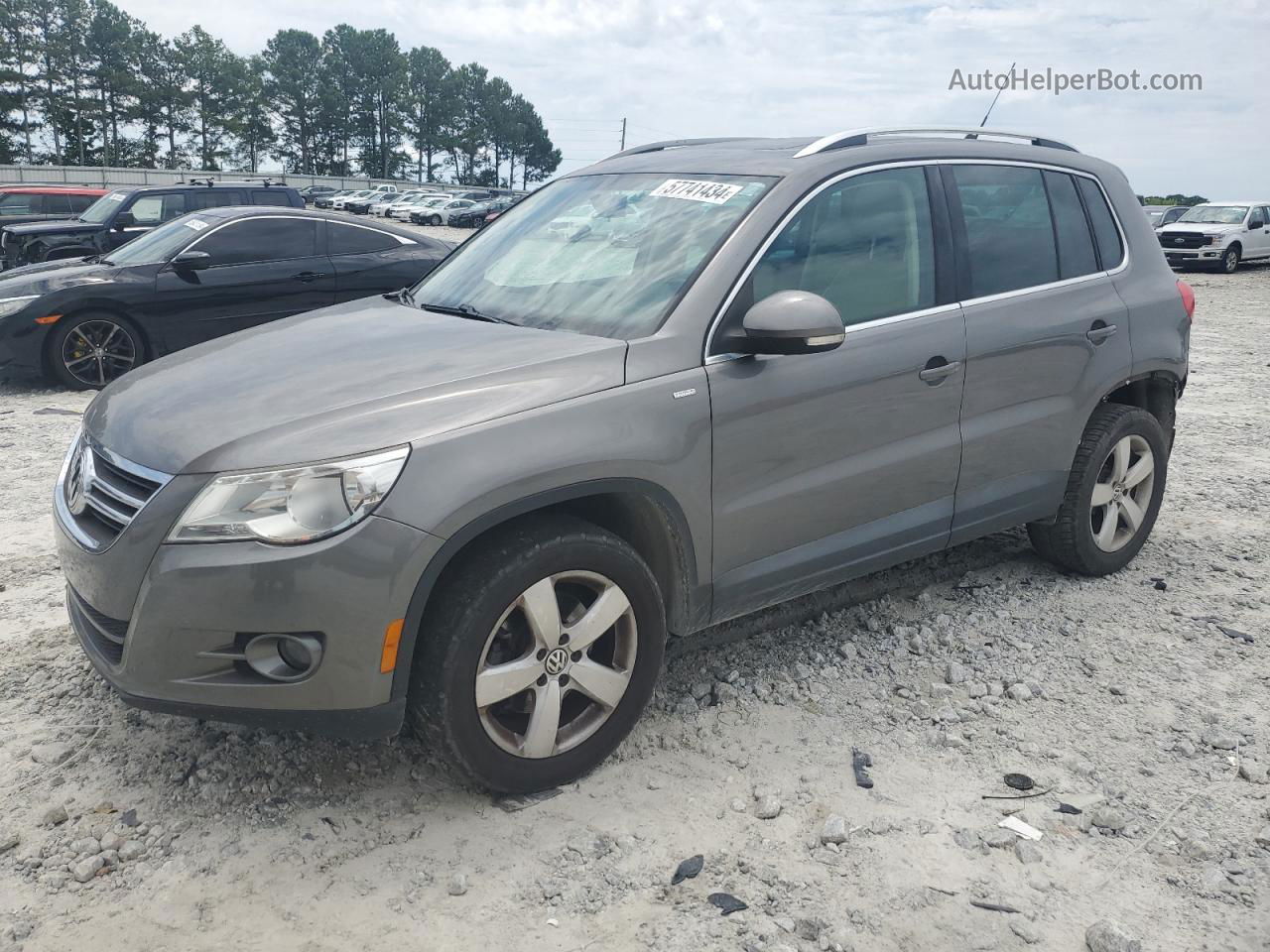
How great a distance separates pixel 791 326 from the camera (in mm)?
3154

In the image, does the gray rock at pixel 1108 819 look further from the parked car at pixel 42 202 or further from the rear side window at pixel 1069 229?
the parked car at pixel 42 202

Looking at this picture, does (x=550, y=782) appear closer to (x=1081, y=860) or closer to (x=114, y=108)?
(x=1081, y=860)

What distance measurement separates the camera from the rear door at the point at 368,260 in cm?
966

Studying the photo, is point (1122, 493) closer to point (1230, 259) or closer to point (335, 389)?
point (335, 389)

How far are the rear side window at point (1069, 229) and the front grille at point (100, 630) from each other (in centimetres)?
358

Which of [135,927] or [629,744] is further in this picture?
[629,744]

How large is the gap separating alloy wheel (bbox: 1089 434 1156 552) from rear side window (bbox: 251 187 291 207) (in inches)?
455

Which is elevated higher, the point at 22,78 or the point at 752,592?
the point at 22,78

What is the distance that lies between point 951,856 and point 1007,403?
182 cm

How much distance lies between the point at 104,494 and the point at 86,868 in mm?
960

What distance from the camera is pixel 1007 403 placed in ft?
13.5

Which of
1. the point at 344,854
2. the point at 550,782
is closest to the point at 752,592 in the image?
the point at 550,782

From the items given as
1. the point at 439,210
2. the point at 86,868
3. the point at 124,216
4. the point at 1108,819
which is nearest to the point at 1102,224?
the point at 1108,819

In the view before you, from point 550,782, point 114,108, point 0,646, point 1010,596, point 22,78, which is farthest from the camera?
point 114,108
